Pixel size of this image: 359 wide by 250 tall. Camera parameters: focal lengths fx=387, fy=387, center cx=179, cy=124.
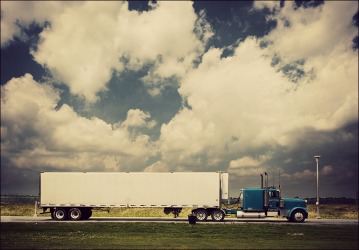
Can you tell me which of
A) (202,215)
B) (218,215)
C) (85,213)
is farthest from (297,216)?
(85,213)

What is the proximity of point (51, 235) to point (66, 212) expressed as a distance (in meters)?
13.7

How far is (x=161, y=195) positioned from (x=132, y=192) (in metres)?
2.82

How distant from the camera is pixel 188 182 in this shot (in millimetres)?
36125

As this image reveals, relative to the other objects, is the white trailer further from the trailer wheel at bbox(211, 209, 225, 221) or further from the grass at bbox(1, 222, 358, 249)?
the grass at bbox(1, 222, 358, 249)

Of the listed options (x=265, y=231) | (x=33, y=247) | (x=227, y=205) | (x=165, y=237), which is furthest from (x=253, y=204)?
(x=33, y=247)

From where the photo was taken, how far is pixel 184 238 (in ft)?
74.1

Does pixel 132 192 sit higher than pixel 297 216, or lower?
higher

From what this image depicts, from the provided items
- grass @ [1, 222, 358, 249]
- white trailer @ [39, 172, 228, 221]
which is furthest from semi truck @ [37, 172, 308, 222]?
grass @ [1, 222, 358, 249]

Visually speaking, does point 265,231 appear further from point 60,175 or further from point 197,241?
point 60,175

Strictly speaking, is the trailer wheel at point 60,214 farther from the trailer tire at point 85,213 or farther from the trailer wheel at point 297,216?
the trailer wheel at point 297,216

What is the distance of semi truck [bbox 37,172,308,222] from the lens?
3481 centimetres

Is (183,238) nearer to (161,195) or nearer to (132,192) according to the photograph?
(161,195)

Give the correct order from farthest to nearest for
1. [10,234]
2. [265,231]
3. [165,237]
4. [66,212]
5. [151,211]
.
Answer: [151,211] → [66,212] → [265,231] → [10,234] → [165,237]

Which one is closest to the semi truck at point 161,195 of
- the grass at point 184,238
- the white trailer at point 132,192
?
the white trailer at point 132,192
